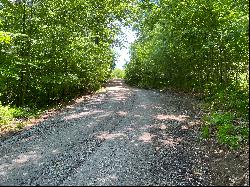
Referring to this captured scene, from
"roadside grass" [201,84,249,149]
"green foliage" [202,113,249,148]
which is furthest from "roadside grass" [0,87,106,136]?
"green foliage" [202,113,249,148]

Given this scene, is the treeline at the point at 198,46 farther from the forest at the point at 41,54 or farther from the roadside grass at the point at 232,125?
the forest at the point at 41,54

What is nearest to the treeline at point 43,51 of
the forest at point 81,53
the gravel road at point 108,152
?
the forest at point 81,53

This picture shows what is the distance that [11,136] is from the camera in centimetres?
1232

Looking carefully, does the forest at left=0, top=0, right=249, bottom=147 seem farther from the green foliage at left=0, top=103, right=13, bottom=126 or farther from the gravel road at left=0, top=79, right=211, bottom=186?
the gravel road at left=0, top=79, right=211, bottom=186

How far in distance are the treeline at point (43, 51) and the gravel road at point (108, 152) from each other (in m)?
5.00

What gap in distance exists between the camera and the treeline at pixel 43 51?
1761cm

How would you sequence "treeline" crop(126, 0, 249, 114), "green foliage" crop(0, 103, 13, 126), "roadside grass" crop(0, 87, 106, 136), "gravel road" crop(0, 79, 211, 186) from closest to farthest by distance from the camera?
"gravel road" crop(0, 79, 211, 186) < "treeline" crop(126, 0, 249, 114) < "roadside grass" crop(0, 87, 106, 136) < "green foliage" crop(0, 103, 13, 126)

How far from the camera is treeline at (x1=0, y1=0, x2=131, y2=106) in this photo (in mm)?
17609

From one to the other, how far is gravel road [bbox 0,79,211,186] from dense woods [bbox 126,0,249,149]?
53.2 inches

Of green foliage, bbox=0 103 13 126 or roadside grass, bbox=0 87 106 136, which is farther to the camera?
green foliage, bbox=0 103 13 126

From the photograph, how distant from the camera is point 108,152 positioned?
911 cm

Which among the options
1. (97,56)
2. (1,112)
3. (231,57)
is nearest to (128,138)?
(1,112)

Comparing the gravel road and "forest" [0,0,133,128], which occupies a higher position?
"forest" [0,0,133,128]

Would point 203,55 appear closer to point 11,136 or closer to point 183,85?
point 183,85
